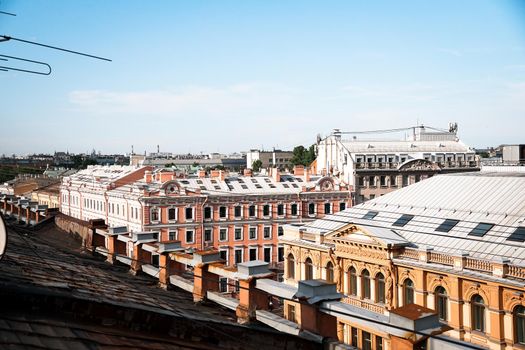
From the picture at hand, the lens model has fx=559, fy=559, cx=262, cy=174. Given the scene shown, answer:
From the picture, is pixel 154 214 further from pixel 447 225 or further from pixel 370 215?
pixel 447 225

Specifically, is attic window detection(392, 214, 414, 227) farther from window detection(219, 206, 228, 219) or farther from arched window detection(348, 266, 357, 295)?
window detection(219, 206, 228, 219)

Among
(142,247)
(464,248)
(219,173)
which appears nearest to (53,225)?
(142,247)

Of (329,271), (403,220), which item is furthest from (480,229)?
(329,271)

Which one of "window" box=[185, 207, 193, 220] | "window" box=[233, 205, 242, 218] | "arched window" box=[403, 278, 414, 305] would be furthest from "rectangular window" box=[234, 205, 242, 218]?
"arched window" box=[403, 278, 414, 305]

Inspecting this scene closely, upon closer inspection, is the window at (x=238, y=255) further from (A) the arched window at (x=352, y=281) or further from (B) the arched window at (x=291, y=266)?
(A) the arched window at (x=352, y=281)

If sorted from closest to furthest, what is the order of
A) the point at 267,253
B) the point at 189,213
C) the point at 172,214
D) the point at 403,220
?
the point at 403,220 → the point at 172,214 → the point at 189,213 → the point at 267,253
